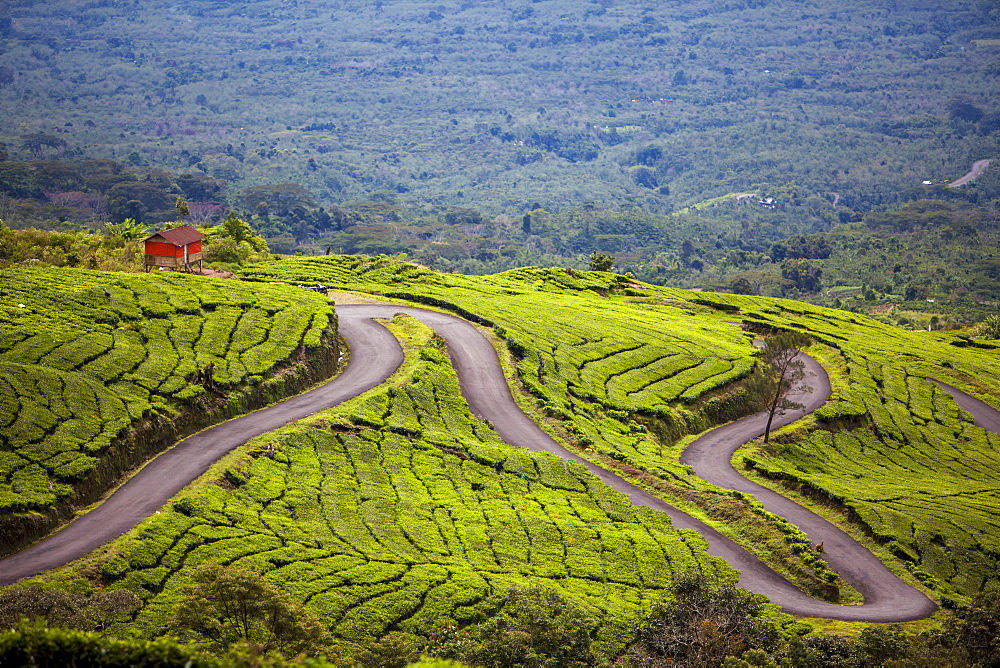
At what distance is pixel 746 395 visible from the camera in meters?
57.1

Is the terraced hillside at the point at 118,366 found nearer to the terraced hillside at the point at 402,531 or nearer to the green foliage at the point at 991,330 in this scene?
the terraced hillside at the point at 402,531

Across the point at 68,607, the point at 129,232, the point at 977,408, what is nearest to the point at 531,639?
the point at 68,607

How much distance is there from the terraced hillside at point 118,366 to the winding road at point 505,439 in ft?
3.32

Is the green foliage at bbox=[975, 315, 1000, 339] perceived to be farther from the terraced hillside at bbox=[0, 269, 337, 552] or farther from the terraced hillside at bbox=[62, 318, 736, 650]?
the terraced hillside at bbox=[0, 269, 337, 552]

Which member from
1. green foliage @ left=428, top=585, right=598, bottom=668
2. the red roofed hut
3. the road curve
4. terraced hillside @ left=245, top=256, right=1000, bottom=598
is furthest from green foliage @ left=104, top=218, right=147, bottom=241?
the road curve

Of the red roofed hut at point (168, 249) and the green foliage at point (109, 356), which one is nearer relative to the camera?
the green foliage at point (109, 356)

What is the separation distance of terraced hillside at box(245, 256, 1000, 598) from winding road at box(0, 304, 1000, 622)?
74.3 inches

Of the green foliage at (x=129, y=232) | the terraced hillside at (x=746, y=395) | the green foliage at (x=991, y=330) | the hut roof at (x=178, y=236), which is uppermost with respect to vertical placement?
the hut roof at (x=178, y=236)

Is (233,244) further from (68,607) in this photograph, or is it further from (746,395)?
(68,607)

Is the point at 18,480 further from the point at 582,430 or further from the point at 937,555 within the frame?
the point at 937,555

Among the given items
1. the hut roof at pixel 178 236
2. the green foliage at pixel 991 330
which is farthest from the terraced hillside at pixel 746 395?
the green foliage at pixel 991 330

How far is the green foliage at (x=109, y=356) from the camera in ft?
90.5

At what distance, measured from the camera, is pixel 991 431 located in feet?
194

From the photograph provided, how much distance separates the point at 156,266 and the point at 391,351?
18260 millimetres
